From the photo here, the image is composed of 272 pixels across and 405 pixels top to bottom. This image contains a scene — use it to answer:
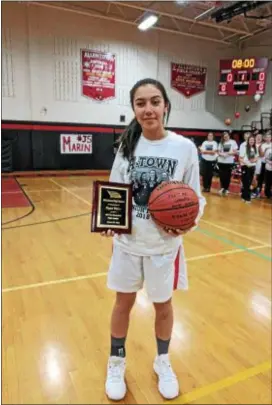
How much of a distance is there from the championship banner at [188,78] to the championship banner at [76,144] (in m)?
3.44

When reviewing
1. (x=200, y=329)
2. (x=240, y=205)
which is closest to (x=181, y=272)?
(x=200, y=329)

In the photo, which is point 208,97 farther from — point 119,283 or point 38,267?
point 119,283

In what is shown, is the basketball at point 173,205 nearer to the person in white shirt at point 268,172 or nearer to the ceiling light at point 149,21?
the person in white shirt at point 268,172

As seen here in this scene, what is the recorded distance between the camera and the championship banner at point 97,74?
9703 millimetres

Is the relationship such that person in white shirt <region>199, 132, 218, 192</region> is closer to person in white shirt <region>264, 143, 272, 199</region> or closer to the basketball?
person in white shirt <region>264, 143, 272, 199</region>

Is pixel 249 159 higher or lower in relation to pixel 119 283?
higher

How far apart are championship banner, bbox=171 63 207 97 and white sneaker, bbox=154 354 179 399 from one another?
10.4 metres

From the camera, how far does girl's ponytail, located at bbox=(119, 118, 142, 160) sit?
4.75 ft

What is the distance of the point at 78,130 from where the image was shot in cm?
992

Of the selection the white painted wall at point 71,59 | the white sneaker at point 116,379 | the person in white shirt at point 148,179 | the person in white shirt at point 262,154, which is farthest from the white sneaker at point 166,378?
the white painted wall at point 71,59

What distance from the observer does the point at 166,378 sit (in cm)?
161

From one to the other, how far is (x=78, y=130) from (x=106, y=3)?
3.58 m

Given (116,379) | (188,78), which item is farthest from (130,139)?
(188,78)

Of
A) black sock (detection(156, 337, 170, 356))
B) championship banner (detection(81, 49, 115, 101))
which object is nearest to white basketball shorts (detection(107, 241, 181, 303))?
black sock (detection(156, 337, 170, 356))
